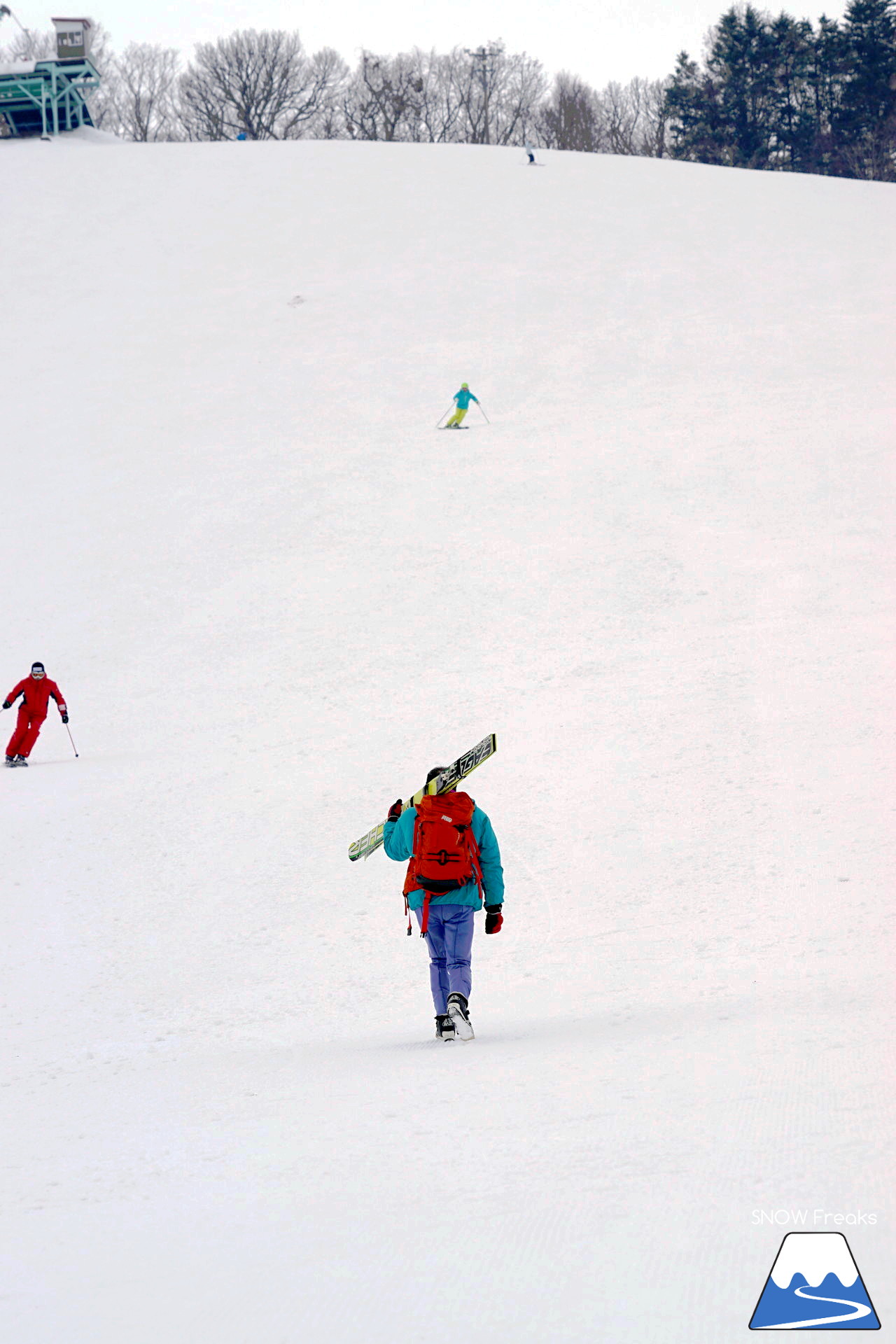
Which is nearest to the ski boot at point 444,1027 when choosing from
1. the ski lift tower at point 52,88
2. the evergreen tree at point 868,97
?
the ski lift tower at point 52,88

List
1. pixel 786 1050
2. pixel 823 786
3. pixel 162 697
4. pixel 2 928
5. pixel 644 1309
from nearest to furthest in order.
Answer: pixel 644 1309, pixel 786 1050, pixel 2 928, pixel 823 786, pixel 162 697

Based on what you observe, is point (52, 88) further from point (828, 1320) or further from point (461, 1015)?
point (828, 1320)

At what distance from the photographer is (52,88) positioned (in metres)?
45.0

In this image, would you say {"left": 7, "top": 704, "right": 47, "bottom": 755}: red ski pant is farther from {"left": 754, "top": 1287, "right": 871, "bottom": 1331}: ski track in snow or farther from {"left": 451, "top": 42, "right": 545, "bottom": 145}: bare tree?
{"left": 451, "top": 42, "right": 545, "bottom": 145}: bare tree

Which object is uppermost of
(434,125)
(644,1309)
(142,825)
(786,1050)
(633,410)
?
(434,125)

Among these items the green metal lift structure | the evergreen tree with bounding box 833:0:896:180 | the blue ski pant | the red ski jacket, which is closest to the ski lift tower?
the green metal lift structure

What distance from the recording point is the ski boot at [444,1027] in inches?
239

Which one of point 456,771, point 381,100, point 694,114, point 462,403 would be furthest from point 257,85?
point 456,771

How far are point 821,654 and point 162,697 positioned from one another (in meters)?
6.98

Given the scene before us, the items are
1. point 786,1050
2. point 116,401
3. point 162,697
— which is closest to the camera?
point 786,1050

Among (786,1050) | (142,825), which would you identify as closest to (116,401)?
(142,825)

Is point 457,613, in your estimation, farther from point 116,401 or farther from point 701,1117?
point 116,401

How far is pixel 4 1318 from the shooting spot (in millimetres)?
3199

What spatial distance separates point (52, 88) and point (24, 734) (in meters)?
39.2
